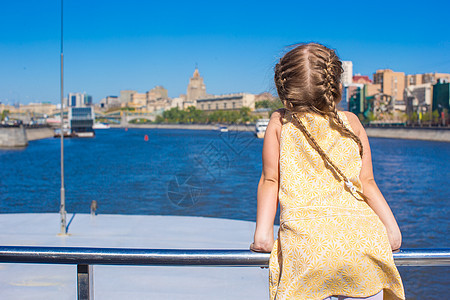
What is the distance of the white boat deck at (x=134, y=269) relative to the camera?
381 cm

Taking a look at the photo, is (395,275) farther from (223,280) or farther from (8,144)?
(8,144)

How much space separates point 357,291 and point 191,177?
1827 cm

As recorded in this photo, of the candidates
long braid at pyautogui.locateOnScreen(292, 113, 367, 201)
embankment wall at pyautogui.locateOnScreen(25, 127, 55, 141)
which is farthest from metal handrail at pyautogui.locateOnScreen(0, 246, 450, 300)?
embankment wall at pyautogui.locateOnScreen(25, 127, 55, 141)

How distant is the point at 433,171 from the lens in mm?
20328


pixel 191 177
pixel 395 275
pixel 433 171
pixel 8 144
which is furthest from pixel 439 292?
pixel 8 144

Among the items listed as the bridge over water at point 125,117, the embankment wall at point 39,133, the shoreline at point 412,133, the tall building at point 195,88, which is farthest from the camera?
the tall building at point 195,88

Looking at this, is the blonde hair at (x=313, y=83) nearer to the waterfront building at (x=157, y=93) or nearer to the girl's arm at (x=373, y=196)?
the girl's arm at (x=373, y=196)

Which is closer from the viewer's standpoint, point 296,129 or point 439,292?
point 296,129

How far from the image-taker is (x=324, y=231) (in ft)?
2.72

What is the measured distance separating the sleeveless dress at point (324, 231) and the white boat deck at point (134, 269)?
637 millimetres

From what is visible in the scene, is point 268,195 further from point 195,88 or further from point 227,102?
point 195,88

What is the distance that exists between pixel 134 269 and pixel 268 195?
12.8ft

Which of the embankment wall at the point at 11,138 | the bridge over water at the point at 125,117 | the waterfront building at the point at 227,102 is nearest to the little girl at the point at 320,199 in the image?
the embankment wall at the point at 11,138

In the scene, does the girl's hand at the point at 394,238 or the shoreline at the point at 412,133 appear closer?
the girl's hand at the point at 394,238
